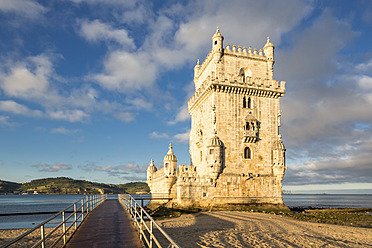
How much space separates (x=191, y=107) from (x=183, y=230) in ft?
70.1

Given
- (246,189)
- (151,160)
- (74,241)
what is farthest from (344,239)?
(151,160)

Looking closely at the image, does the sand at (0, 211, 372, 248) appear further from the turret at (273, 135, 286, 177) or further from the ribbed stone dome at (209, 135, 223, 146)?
the turret at (273, 135, 286, 177)

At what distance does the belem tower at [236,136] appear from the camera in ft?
95.7

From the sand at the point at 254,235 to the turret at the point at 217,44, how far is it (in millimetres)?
18113

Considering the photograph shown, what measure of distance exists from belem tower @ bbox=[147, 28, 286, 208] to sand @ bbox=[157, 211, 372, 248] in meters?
6.70

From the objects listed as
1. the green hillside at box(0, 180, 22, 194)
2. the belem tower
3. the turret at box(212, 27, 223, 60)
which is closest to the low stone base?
the belem tower

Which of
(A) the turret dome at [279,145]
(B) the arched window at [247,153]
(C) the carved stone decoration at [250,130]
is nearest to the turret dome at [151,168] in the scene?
(B) the arched window at [247,153]

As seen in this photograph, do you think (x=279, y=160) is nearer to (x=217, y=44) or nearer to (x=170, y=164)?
(x=170, y=164)

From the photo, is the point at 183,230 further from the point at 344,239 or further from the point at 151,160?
the point at 151,160

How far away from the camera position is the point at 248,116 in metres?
31.3

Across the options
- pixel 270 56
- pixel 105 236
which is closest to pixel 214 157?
pixel 270 56

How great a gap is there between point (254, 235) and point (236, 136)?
14553 millimetres

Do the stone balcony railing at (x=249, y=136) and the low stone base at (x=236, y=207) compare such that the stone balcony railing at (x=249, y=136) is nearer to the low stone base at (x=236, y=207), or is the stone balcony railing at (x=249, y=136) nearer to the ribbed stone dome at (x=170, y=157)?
the low stone base at (x=236, y=207)

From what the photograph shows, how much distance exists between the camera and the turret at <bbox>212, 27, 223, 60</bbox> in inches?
1252
